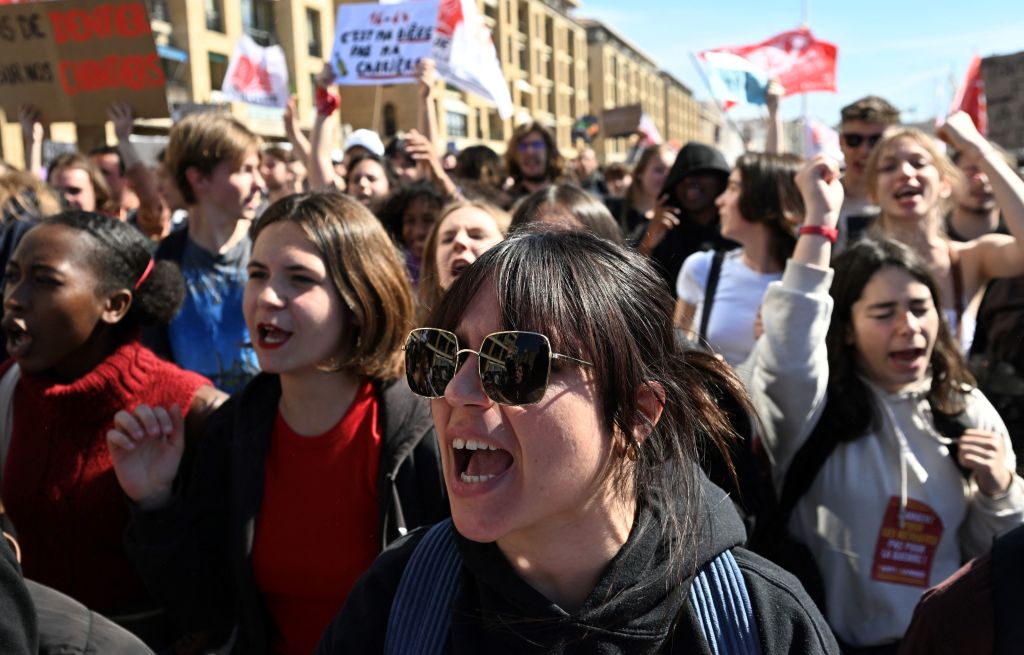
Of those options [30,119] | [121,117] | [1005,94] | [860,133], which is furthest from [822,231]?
[1005,94]

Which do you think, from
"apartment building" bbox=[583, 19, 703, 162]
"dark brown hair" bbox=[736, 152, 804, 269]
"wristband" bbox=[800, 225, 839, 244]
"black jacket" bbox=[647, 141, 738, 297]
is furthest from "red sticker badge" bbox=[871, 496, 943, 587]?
"apartment building" bbox=[583, 19, 703, 162]

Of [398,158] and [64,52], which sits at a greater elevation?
[64,52]

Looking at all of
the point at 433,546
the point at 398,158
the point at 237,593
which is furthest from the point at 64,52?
the point at 433,546

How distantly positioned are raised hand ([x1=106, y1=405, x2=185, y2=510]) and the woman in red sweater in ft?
0.62

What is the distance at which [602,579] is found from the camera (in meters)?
1.38

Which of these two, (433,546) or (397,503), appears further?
(397,503)

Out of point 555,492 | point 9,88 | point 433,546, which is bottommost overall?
point 433,546

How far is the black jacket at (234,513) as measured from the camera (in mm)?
2098

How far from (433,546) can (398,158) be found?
19.3 ft

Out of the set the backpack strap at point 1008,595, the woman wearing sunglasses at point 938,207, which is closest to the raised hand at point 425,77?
the woman wearing sunglasses at point 938,207

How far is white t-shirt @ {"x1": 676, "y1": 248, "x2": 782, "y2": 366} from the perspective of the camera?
3.37 metres

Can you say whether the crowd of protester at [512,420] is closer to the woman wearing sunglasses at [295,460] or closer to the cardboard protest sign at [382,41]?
the woman wearing sunglasses at [295,460]

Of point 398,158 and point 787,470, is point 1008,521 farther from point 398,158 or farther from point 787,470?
point 398,158

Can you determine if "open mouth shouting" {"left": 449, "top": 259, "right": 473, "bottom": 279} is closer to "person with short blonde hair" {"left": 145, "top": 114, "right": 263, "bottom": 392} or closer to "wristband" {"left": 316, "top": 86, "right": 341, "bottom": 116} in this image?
"person with short blonde hair" {"left": 145, "top": 114, "right": 263, "bottom": 392}
